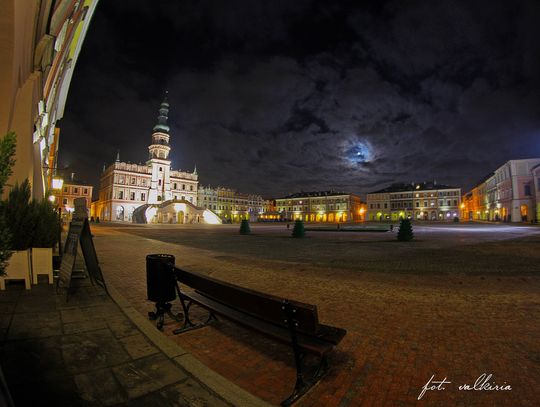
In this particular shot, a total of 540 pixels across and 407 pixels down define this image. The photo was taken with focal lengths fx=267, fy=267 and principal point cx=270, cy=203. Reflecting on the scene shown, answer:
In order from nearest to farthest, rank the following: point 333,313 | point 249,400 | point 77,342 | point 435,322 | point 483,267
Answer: point 249,400
point 77,342
point 435,322
point 333,313
point 483,267

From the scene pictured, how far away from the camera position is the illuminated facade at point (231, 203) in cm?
10912

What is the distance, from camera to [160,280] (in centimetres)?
454

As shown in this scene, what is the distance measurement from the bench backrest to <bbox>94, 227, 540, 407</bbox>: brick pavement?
70 cm

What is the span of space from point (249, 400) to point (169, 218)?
69757 millimetres

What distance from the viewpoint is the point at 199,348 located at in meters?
3.71

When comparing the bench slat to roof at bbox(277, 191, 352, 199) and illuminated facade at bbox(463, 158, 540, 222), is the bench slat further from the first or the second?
roof at bbox(277, 191, 352, 199)

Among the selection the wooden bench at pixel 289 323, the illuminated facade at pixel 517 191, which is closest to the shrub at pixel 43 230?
the wooden bench at pixel 289 323

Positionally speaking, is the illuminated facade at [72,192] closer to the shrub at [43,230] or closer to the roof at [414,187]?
the shrub at [43,230]

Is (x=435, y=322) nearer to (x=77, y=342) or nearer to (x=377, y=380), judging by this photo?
(x=377, y=380)

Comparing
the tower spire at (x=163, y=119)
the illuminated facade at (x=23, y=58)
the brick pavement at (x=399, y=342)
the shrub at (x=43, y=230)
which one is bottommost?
the brick pavement at (x=399, y=342)

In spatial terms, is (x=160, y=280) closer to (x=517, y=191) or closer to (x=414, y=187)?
(x=517, y=191)

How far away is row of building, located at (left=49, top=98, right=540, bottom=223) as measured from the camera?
A: 5594 cm

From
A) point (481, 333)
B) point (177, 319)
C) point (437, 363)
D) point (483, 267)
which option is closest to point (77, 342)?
point (177, 319)

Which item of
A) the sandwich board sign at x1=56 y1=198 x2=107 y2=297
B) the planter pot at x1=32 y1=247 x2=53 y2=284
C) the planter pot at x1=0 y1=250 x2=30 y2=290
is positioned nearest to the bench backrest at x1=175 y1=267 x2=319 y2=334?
the sandwich board sign at x1=56 y1=198 x2=107 y2=297
